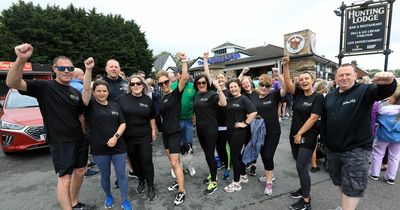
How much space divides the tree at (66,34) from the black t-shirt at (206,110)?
2449 centimetres

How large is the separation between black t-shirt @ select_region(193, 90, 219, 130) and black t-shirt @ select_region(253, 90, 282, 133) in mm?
816

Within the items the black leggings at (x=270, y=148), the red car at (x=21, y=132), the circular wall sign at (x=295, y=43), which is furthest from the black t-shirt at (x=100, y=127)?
the circular wall sign at (x=295, y=43)

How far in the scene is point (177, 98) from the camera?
323cm

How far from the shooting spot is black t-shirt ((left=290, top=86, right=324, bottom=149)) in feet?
8.80

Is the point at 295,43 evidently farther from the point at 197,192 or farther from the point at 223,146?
the point at 197,192

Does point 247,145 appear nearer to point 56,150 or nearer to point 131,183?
point 131,183

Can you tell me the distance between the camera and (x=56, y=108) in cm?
249

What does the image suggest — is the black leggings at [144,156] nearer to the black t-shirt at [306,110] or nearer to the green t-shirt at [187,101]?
the green t-shirt at [187,101]

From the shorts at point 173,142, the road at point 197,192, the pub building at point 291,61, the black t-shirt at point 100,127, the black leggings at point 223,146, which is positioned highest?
the pub building at point 291,61

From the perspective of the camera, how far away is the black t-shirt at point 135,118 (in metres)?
3.01

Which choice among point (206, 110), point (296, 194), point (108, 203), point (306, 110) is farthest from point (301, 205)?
point (108, 203)

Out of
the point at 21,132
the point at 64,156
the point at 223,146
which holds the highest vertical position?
the point at 64,156

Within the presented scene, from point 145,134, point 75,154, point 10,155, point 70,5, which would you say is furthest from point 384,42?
point 70,5

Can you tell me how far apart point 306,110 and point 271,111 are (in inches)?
24.4
